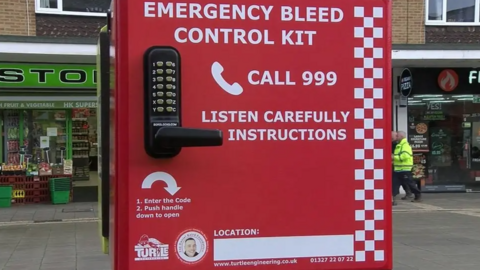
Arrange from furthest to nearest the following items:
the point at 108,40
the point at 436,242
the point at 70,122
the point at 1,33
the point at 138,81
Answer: the point at 70,122 < the point at 1,33 < the point at 436,242 < the point at 108,40 < the point at 138,81

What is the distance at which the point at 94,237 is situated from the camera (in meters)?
8.72

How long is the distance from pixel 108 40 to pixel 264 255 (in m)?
1.41

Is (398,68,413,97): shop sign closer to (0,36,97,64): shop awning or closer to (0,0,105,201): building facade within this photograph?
(0,0,105,201): building facade

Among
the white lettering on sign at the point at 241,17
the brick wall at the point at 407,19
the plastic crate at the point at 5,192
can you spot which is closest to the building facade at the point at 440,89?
the brick wall at the point at 407,19

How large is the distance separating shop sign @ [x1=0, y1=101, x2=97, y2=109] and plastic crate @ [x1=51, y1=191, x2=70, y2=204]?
2069 millimetres

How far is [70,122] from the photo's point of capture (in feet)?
42.5

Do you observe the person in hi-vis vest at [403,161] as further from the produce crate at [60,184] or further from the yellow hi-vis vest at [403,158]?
the produce crate at [60,184]

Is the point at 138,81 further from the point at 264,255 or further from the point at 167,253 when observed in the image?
the point at 264,255

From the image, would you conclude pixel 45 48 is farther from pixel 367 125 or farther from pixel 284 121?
pixel 367 125

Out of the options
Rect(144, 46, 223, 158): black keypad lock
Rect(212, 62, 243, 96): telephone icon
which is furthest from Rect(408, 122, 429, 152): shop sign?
Rect(144, 46, 223, 158): black keypad lock

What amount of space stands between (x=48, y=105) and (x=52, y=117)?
2.08 feet

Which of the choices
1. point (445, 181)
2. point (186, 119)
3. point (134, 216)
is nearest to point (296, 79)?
point (186, 119)

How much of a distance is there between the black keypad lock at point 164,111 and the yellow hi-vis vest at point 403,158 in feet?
35.7

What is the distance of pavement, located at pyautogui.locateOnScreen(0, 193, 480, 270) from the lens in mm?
6902
